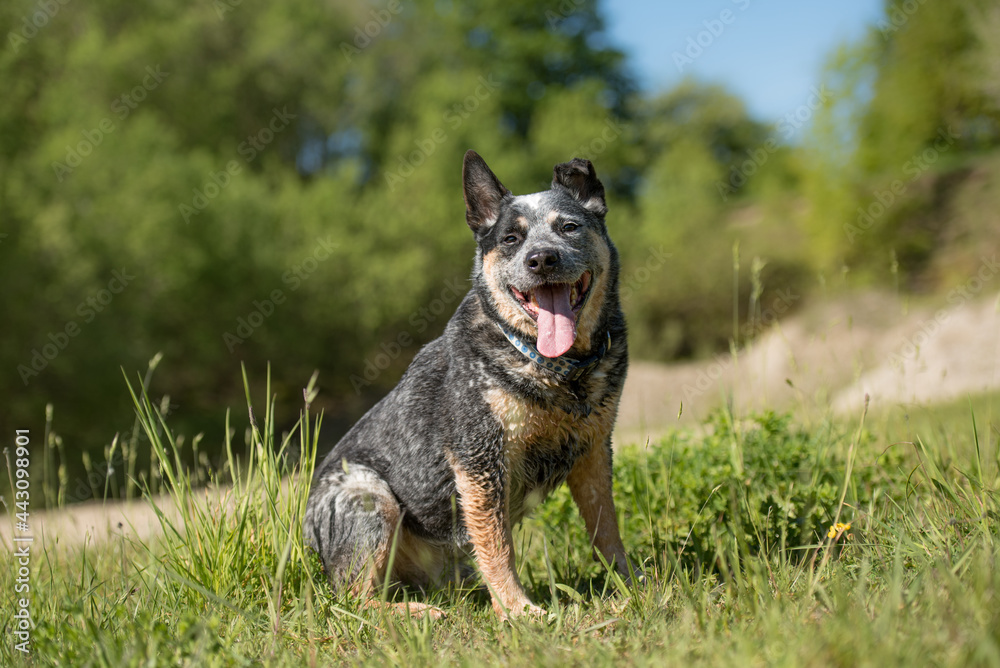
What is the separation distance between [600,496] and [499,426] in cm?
65

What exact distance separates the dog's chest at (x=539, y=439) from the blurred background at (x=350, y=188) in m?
10.0

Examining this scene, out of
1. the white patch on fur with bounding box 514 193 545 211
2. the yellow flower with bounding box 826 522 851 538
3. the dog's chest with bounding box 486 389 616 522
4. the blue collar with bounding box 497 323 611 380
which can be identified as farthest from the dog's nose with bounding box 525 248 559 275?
the yellow flower with bounding box 826 522 851 538

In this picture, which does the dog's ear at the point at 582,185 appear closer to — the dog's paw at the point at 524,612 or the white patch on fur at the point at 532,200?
the white patch on fur at the point at 532,200

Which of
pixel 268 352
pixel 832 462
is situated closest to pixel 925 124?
pixel 268 352

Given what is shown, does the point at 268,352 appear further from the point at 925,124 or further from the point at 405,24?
the point at 925,124

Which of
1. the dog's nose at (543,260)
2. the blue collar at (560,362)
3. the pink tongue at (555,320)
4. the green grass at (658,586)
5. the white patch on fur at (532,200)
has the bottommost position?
the green grass at (658,586)

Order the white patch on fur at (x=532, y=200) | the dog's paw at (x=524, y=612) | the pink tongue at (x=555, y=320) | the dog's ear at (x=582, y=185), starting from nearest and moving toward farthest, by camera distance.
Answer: the dog's paw at (x=524, y=612) → the pink tongue at (x=555, y=320) → the white patch on fur at (x=532, y=200) → the dog's ear at (x=582, y=185)

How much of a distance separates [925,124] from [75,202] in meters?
23.1

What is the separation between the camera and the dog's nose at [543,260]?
3.17 meters

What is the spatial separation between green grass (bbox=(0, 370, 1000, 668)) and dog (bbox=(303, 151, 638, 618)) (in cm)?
20

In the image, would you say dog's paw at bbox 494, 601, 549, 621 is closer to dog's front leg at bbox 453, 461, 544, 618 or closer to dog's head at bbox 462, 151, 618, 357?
dog's front leg at bbox 453, 461, 544, 618

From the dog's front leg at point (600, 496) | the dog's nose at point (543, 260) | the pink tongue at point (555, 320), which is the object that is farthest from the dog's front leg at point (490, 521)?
the dog's nose at point (543, 260)

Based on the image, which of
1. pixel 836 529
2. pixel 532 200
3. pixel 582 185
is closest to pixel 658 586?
pixel 836 529

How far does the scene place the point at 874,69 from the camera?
2041 cm
